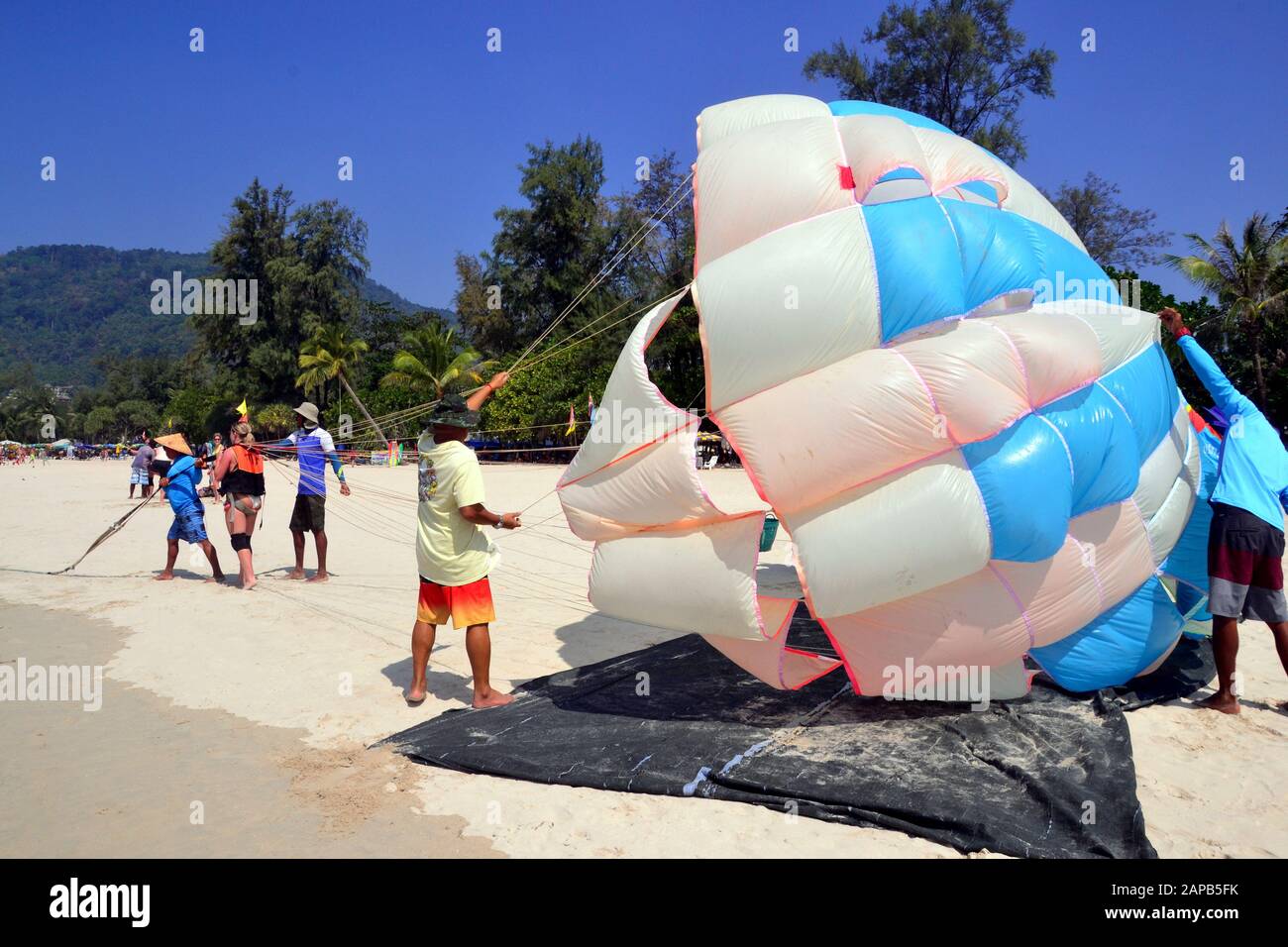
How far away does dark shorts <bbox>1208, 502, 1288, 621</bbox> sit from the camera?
4.65 metres

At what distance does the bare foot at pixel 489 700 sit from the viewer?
486 cm

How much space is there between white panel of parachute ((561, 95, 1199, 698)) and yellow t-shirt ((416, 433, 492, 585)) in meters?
0.58

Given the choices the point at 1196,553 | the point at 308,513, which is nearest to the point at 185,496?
the point at 308,513

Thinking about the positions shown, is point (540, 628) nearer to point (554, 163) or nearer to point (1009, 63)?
point (1009, 63)

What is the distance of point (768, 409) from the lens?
4.19 metres

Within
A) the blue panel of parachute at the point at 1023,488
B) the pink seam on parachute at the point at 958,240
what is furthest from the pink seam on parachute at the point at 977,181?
the blue panel of parachute at the point at 1023,488

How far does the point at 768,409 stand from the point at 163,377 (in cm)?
7808

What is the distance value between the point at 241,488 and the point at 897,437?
6446 millimetres

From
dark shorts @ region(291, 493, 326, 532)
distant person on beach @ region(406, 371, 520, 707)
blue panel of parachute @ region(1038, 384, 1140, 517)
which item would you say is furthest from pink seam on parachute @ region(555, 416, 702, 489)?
dark shorts @ region(291, 493, 326, 532)

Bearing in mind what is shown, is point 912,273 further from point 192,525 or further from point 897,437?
point 192,525

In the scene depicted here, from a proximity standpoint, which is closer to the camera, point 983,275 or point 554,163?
point 983,275

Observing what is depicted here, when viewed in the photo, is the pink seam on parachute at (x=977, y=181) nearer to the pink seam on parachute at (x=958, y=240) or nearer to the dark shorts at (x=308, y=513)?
the pink seam on parachute at (x=958, y=240)

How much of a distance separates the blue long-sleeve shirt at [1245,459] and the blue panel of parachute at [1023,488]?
1355 mm
